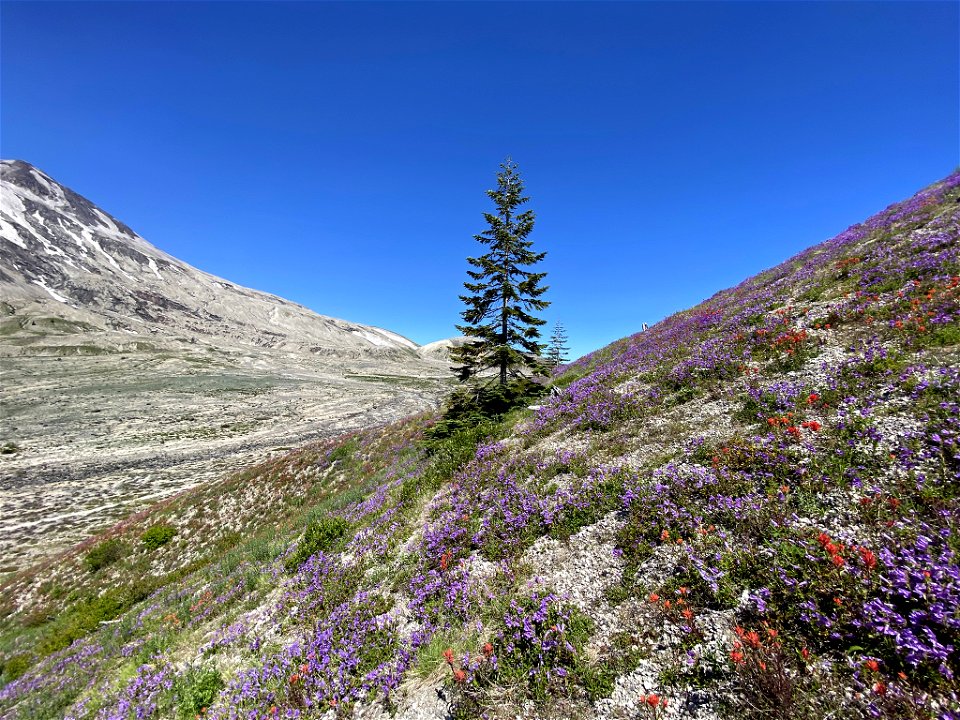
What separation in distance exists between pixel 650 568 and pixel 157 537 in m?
26.5

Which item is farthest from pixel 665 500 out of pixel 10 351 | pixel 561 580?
pixel 10 351

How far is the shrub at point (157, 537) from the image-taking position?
2027 cm

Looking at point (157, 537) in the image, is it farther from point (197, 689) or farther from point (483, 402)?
point (483, 402)

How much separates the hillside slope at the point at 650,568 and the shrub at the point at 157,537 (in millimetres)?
6659

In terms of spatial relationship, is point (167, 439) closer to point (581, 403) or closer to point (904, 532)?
point (581, 403)

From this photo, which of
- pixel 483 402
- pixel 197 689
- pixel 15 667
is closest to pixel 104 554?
pixel 15 667

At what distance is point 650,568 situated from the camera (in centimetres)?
554

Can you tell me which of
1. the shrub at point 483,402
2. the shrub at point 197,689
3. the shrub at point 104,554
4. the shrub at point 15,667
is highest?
the shrub at point 483,402

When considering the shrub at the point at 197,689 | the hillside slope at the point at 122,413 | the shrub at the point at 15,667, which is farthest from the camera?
the hillside slope at the point at 122,413

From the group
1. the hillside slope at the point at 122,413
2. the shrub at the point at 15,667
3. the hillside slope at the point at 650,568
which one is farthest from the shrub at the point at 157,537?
the hillside slope at the point at 122,413

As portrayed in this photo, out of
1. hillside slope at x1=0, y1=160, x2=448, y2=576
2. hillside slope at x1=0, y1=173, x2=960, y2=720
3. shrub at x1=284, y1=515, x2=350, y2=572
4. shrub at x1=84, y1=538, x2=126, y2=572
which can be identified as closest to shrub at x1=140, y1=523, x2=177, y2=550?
shrub at x1=84, y1=538, x2=126, y2=572

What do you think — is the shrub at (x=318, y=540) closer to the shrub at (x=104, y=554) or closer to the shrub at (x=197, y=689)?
the shrub at (x=197, y=689)

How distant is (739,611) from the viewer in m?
4.37

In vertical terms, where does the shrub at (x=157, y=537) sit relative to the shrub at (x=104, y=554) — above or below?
above
